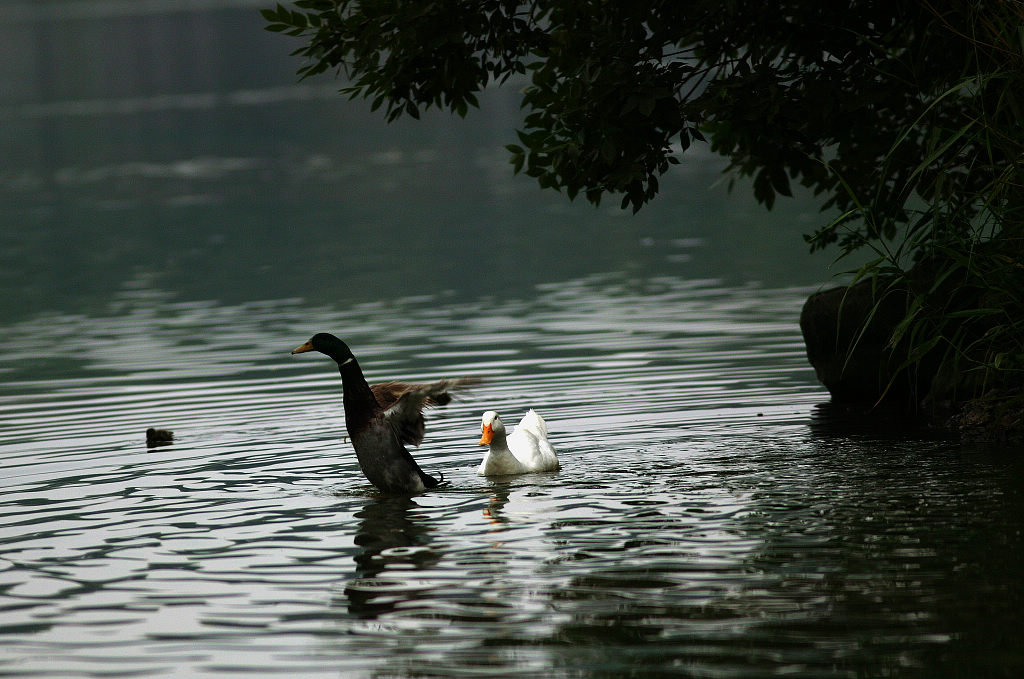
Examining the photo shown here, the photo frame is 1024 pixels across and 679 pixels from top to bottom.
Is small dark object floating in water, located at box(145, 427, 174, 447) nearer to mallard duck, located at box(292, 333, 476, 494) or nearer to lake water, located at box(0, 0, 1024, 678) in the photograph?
lake water, located at box(0, 0, 1024, 678)

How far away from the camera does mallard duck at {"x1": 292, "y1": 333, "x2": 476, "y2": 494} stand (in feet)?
35.8

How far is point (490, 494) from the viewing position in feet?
35.8

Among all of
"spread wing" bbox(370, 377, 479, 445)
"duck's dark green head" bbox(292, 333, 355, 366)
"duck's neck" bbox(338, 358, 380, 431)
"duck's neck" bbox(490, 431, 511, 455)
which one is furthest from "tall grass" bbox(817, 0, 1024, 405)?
"duck's dark green head" bbox(292, 333, 355, 366)

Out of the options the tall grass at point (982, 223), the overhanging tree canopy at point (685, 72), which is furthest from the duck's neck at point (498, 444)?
the tall grass at point (982, 223)

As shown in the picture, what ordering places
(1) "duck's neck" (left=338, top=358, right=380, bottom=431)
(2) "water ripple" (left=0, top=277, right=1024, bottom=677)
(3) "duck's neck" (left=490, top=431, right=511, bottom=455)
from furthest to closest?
(3) "duck's neck" (left=490, top=431, right=511, bottom=455), (1) "duck's neck" (left=338, top=358, right=380, bottom=431), (2) "water ripple" (left=0, top=277, right=1024, bottom=677)

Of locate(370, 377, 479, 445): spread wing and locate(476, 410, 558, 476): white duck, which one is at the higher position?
locate(370, 377, 479, 445): spread wing

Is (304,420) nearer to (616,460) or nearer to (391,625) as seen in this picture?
(616,460)

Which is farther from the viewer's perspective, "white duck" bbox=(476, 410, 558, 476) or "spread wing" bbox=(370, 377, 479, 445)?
"white duck" bbox=(476, 410, 558, 476)

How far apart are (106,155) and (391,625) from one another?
61769mm

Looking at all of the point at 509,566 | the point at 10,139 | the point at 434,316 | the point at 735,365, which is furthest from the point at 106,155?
the point at 509,566

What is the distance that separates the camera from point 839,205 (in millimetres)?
14297

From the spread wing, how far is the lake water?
50 centimetres

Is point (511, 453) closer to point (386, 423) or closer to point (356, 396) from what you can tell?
point (386, 423)

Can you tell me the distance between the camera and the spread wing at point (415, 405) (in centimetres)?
1076
